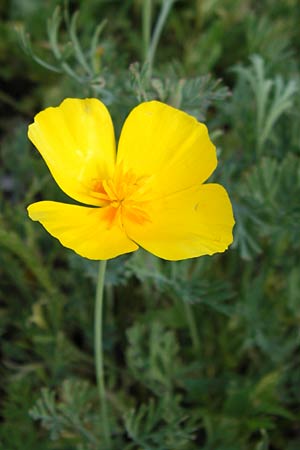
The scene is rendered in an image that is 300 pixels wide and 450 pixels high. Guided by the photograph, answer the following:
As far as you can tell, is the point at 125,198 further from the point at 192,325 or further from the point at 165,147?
the point at 192,325

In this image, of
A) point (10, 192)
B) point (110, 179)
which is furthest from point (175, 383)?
point (10, 192)

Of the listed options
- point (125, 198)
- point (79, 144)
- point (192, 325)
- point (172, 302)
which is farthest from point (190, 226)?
point (172, 302)

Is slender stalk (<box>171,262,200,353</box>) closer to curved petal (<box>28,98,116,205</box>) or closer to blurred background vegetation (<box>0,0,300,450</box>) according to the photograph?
blurred background vegetation (<box>0,0,300,450</box>)

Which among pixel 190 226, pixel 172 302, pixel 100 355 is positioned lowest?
pixel 172 302

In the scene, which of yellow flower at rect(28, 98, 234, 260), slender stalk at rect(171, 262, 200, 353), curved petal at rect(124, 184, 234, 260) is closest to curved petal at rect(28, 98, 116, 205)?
yellow flower at rect(28, 98, 234, 260)

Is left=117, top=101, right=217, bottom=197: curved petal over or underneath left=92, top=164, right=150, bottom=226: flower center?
over

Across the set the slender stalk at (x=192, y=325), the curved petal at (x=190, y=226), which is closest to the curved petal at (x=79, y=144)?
the curved petal at (x=190, y=226)
